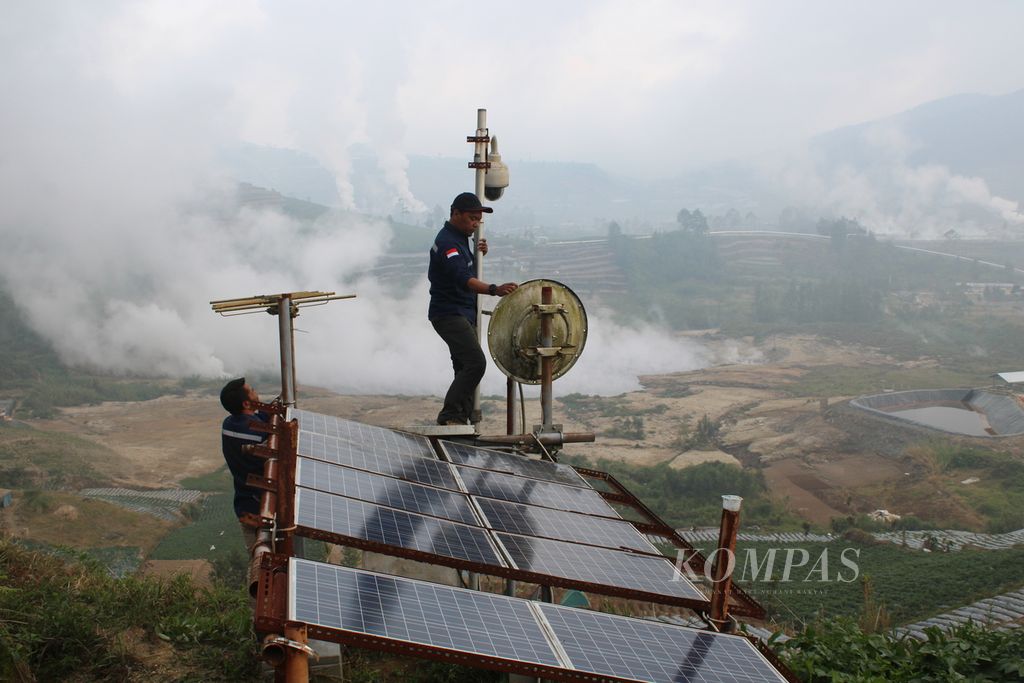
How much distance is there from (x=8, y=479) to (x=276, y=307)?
54.4m

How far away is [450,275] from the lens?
26.5ft

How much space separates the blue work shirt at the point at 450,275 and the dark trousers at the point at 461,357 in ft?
0.32

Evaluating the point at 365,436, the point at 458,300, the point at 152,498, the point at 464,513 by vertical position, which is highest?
the point at 458,300

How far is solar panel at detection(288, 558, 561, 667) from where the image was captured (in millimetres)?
3514

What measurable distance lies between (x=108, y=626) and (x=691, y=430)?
75522 mm

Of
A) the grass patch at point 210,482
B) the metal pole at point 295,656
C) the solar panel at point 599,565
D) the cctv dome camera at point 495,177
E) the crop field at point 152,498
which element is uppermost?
the cctv dome camera at point 495,177

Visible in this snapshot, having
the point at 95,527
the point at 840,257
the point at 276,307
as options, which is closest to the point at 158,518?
the point at 95,527

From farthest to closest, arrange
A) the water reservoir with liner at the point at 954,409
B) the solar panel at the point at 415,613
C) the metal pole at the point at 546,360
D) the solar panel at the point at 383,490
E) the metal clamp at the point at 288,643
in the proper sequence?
1. the water reservoir with liner at the point at 954,409
2. the metal pole at the point at 546,360
3. the solar panel at the point at 383,490
4. the solar panel at the point at 415,613
5. the metal clamp at the point at 288,643

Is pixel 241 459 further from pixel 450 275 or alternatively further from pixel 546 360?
pixel 546 360

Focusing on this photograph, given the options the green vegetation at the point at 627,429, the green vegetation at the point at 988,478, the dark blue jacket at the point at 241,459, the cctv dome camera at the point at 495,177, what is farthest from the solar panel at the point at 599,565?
the green vegetation at the point at 627,429

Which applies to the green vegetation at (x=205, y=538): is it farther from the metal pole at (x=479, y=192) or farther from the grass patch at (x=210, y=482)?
the metal pole at (x=479, y=192)

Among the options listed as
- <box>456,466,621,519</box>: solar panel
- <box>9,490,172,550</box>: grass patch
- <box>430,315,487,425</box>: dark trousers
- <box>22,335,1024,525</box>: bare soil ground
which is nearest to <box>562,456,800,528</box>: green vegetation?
<box>22,335,1024,525</box>: bare soil ground

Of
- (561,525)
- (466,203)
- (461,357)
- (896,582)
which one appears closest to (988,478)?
(896,582)

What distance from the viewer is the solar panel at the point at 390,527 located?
4238 mm
